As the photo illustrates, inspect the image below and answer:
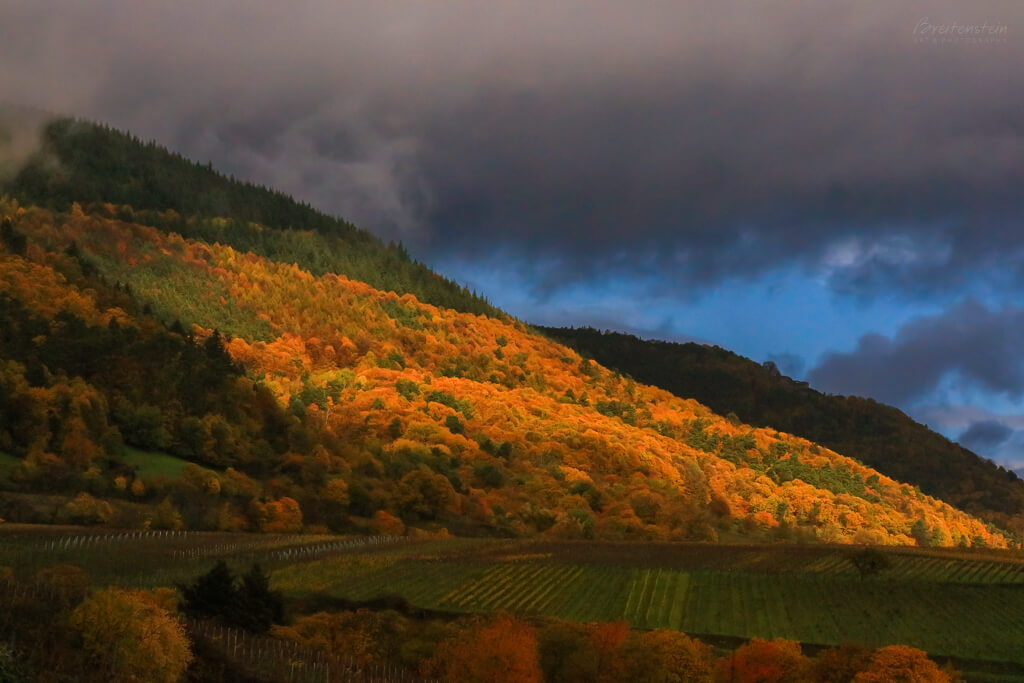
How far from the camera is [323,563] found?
113500 mm

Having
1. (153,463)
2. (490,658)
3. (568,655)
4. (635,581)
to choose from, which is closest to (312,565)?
(635,581)

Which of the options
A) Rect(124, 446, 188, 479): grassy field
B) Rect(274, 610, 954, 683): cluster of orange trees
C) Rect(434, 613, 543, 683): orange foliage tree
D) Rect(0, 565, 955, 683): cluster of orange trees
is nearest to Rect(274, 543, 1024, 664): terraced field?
Rect(0, 565, 955, 683): cluster of orange trees

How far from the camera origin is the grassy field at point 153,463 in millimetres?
144875

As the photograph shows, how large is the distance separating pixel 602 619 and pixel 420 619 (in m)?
16.5

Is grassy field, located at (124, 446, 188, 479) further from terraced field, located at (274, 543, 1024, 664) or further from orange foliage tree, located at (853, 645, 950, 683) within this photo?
orange foliage tree, located at (853, 645, 950, 683)

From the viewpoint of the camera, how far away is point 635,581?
11606 cm

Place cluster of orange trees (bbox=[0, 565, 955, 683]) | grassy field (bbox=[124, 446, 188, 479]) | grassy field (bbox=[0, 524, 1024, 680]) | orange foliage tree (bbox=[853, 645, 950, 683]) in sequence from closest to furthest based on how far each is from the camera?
cluster of orange trees (bbox=[0, 565, 955, 683])
orange foliage tree (bbox=[853, 645, 950, 683])
grassy field (bbox=[0, 524, 1024, 680])
grassy field (bbox=[124, 446, 188, 479])

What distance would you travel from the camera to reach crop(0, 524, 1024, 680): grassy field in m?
97.6

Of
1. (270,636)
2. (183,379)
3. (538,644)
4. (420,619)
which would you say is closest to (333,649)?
(270,636)

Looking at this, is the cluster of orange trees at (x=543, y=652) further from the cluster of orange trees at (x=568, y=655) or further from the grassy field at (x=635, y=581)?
the grassy field at (x=635, y=581)

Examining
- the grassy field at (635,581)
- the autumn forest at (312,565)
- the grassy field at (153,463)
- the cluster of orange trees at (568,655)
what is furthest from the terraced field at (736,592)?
the grassy field at (153,463)

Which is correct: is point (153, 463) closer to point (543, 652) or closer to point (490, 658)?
point (543, 652)

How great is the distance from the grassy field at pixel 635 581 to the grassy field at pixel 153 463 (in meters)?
23.5

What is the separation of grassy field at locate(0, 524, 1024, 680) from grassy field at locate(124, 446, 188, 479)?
926 inches
